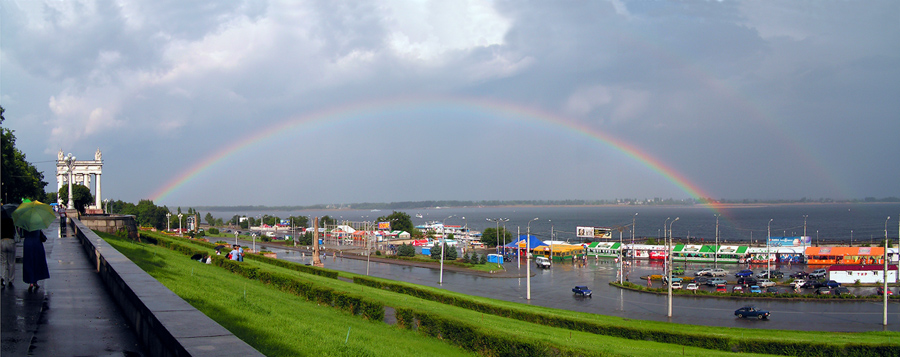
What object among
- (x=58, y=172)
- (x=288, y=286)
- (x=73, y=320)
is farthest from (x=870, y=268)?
(x=58, y=172)

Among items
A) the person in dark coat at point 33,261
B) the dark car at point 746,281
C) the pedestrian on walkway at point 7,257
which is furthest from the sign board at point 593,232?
the pedestrian on walkway at point 7,257

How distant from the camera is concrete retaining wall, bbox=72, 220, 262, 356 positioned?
5066 mm

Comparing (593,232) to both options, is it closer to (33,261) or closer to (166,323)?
(33,261)

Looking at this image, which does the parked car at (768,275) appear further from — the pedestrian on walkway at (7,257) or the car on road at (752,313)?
the pedestrian on walkway at (7,257)

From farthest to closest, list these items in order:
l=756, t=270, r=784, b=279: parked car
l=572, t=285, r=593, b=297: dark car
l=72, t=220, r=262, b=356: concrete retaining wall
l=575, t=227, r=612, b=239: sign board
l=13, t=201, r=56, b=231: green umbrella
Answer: l=575, t=227, r=612, b=239: sign board, l=756, t=270, r=784, b=279: parked car, l=572, t=285, r=593, b=297: dark car, l=13, t=201, r=56, b=231: green umbrella, l=72, t=220, r=262, b=356: concrete retaining wall

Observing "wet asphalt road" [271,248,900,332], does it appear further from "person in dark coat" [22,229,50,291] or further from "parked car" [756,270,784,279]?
"person in dark coat" [22,229,50,291]

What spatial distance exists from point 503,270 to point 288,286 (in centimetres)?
3801

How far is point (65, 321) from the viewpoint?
26.5 ft

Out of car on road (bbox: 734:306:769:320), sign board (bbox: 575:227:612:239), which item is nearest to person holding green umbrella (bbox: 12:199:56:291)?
car on road (bbox: 734:306:769:320)

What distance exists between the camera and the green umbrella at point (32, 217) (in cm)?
1123

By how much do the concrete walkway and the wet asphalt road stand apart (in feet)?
86.8

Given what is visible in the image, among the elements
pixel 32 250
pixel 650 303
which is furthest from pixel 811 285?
pixel 32 250

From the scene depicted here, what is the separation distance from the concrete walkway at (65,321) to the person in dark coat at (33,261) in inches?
10.1

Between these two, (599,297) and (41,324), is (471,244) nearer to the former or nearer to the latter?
(599,297)
